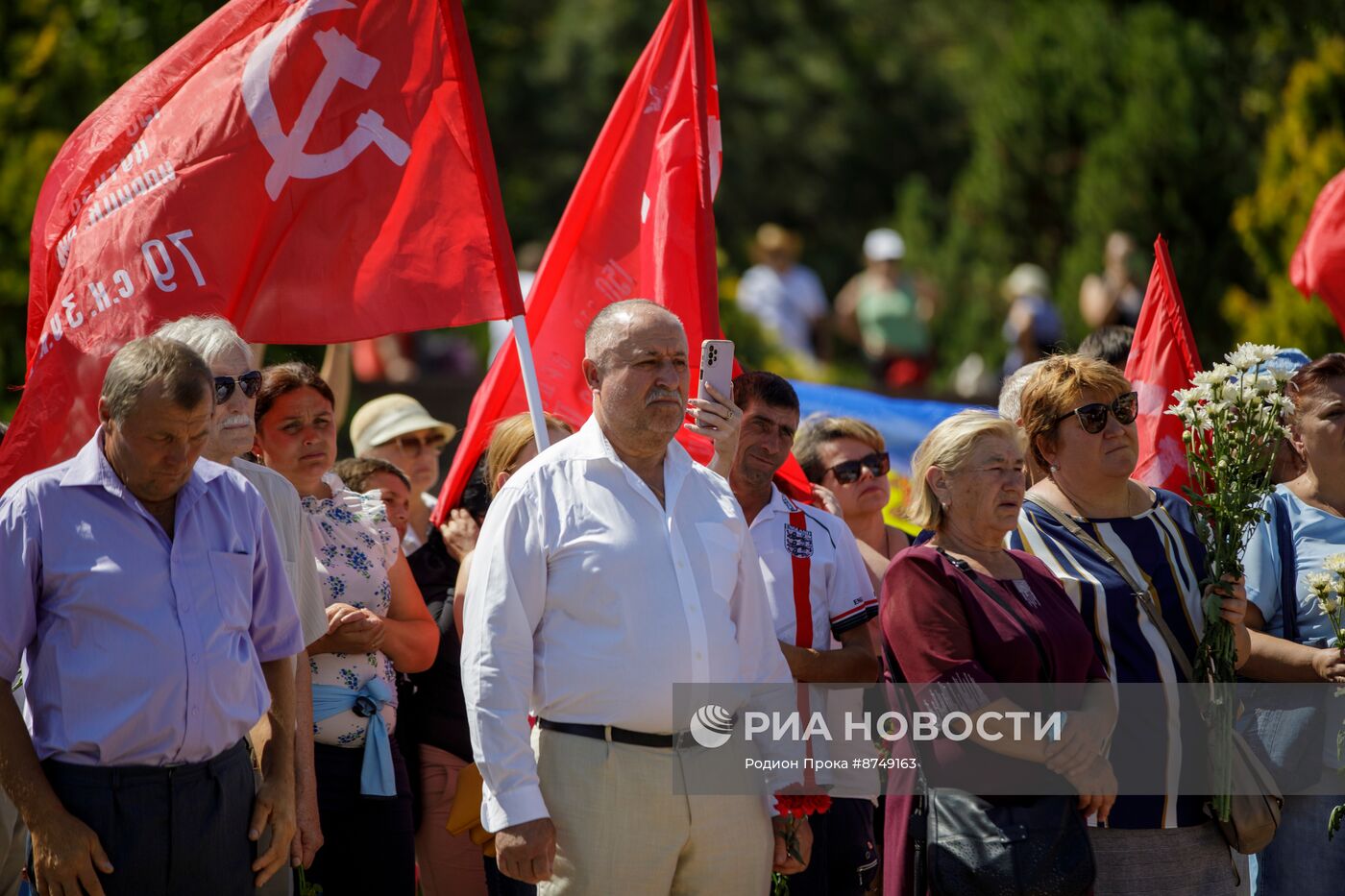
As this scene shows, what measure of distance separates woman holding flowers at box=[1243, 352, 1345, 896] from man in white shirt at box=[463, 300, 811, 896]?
190 centimetres

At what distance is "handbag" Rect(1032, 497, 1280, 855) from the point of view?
16.3ft

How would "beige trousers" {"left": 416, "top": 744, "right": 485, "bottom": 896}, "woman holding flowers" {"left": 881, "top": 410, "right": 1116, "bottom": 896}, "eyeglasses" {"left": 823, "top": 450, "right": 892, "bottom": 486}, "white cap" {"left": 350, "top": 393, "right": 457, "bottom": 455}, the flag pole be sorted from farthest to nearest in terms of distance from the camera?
"white cap" {"left": 350, "top": 393, "right": 457, "bottom": 455}
"eyeglasses" {"left": 823, "top": 450, "right": 892, "bottom": 486}
"beige trousers" {"left": 416, "top": 744, "right": 485, "bottom": 896}
the flag pole
"woman holding flowers" {"left": 881, "top": 410, "right": 1116, "bottom": 896}

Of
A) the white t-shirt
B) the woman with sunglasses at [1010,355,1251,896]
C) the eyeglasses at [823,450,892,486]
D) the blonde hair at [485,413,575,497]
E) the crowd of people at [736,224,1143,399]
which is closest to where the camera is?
the woman with sunglasses at [1010,355,1251,896]

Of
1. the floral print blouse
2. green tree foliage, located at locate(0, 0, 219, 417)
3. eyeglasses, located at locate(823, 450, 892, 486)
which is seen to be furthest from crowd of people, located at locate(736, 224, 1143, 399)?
the floral print blouse

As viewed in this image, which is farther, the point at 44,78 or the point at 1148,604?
the point at 44,78

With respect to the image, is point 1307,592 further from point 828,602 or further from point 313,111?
point 313,111

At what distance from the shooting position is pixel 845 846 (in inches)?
212

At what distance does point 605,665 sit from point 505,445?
4.93ft

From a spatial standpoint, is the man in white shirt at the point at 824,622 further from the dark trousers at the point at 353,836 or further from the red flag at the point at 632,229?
the dark trousers at the point at 353,836

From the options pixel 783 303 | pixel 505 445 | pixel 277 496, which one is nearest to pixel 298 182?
pixel 505 445

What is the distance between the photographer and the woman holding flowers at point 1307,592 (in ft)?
17.5

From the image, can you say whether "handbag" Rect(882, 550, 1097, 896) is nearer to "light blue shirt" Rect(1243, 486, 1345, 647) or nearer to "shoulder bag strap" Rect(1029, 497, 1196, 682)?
"shoulder bag strap" Rect(1029, 497, 1196, 682)

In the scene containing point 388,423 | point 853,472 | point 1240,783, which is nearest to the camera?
point 1240,783

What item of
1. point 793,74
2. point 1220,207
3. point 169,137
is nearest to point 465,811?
point 169,137
